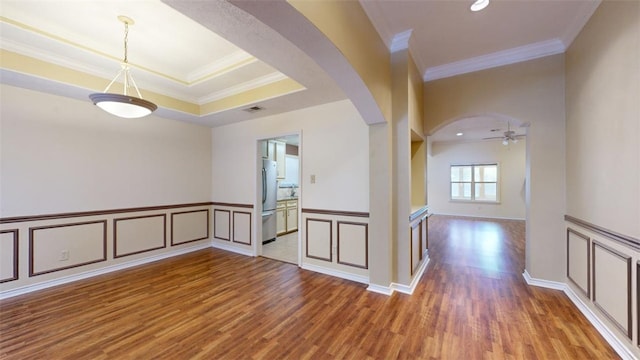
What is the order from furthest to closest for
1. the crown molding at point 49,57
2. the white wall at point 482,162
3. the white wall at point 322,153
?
the white wall at point 482,162 < the white wall at point 322,153 < the crown molding at point 49,57

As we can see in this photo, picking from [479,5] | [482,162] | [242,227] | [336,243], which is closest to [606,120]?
[479,5]

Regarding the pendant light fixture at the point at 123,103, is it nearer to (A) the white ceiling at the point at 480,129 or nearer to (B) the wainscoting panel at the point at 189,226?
(B) the wainscoting panel at the point at 189,226

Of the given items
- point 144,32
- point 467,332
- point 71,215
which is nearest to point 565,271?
point 467,332

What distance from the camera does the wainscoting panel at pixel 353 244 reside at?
10.8 feet

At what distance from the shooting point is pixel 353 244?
3.40 metres

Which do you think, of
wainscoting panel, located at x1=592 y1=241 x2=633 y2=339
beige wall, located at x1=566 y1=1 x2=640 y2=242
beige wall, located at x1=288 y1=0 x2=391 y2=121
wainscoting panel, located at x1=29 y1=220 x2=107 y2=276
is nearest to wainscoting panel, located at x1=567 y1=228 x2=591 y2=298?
wainscoting panel, located at x1=592 y1=241 x2=633 y2=339

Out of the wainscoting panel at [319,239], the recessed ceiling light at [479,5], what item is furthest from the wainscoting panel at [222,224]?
the recessed ceiling light at [479,5]

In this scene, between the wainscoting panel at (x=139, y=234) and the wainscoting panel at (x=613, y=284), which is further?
the wainscoting panel at (x=139, y=234)

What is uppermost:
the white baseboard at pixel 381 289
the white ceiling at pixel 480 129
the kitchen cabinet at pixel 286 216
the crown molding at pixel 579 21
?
the crown molding at pixel 579 21

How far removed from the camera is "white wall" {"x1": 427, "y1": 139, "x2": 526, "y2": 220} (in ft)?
26.7

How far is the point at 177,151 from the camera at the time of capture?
14.9ft

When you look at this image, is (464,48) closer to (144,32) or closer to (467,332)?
(467,332)

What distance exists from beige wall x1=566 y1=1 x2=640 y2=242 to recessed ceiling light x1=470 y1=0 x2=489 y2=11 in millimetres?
914

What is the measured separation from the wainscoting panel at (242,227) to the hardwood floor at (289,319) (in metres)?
0.96
